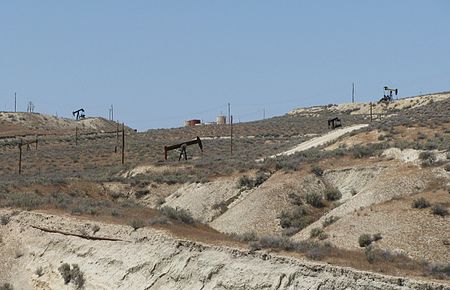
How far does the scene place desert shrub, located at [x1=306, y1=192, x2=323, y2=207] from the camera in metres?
35.5

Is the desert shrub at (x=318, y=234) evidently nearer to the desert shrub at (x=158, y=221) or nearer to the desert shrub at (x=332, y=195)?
the desert shrub at (x=158, y=221)

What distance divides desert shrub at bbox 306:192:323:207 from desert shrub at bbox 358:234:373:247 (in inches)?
363

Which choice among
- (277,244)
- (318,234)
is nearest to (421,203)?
(318,234)

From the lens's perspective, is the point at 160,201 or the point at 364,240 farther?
the point at 160,201

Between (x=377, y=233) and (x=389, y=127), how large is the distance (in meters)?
28.3

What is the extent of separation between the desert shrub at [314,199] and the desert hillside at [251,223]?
0.25 feet

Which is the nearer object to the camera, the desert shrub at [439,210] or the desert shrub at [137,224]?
the desert shrub at [137,224]

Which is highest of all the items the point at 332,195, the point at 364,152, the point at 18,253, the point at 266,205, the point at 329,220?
the point at 364,152

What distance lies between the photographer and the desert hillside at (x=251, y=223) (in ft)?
63.6

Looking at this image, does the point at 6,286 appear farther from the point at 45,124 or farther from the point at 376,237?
the point at 45,124

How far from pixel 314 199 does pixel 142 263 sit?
15167 millimetres

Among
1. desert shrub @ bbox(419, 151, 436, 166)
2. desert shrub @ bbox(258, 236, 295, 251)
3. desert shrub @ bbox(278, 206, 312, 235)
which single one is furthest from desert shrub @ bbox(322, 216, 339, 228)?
desert shrub @ bbox(258, 236, 295, 251)

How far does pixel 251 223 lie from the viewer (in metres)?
33.6

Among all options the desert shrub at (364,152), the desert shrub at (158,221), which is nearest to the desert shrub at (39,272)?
the desert shrub at (158,221)
